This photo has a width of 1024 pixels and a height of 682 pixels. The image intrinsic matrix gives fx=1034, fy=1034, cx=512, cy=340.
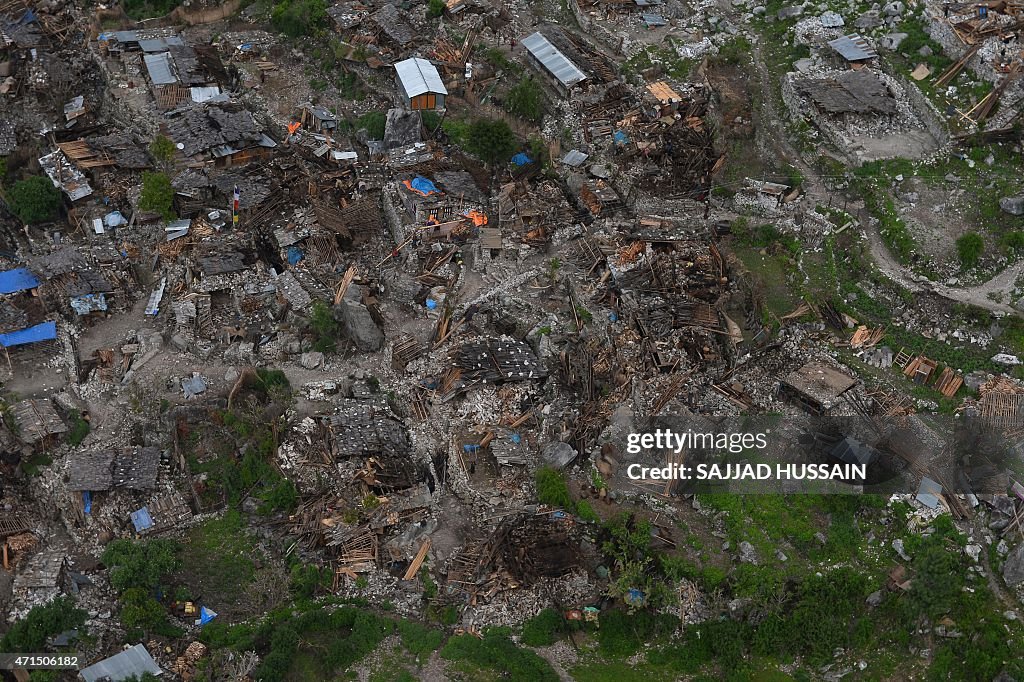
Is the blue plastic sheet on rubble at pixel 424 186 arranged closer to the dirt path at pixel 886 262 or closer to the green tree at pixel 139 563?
the dirt path at pixel 886 262

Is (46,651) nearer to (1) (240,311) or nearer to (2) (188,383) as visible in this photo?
(2) (188,383)

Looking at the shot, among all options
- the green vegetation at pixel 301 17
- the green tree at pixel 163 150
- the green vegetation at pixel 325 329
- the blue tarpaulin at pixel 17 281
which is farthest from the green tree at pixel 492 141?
the blue tarpaulin at pixel 17 281

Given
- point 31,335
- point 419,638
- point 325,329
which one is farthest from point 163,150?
point 419,638

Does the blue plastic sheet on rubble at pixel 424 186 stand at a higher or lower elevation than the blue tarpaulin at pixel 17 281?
higher

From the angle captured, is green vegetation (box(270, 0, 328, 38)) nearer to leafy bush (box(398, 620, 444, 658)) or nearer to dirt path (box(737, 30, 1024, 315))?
dirt path (box(737, 30, 1024, 315))

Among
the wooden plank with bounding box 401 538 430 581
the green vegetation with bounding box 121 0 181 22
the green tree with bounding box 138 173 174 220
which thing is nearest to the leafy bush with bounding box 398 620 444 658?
the wooden plank with bounding box 401 538 430 581

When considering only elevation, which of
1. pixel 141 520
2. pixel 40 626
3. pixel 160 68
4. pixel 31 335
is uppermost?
pixel 160 68

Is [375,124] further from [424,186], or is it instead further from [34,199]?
[34,199]
